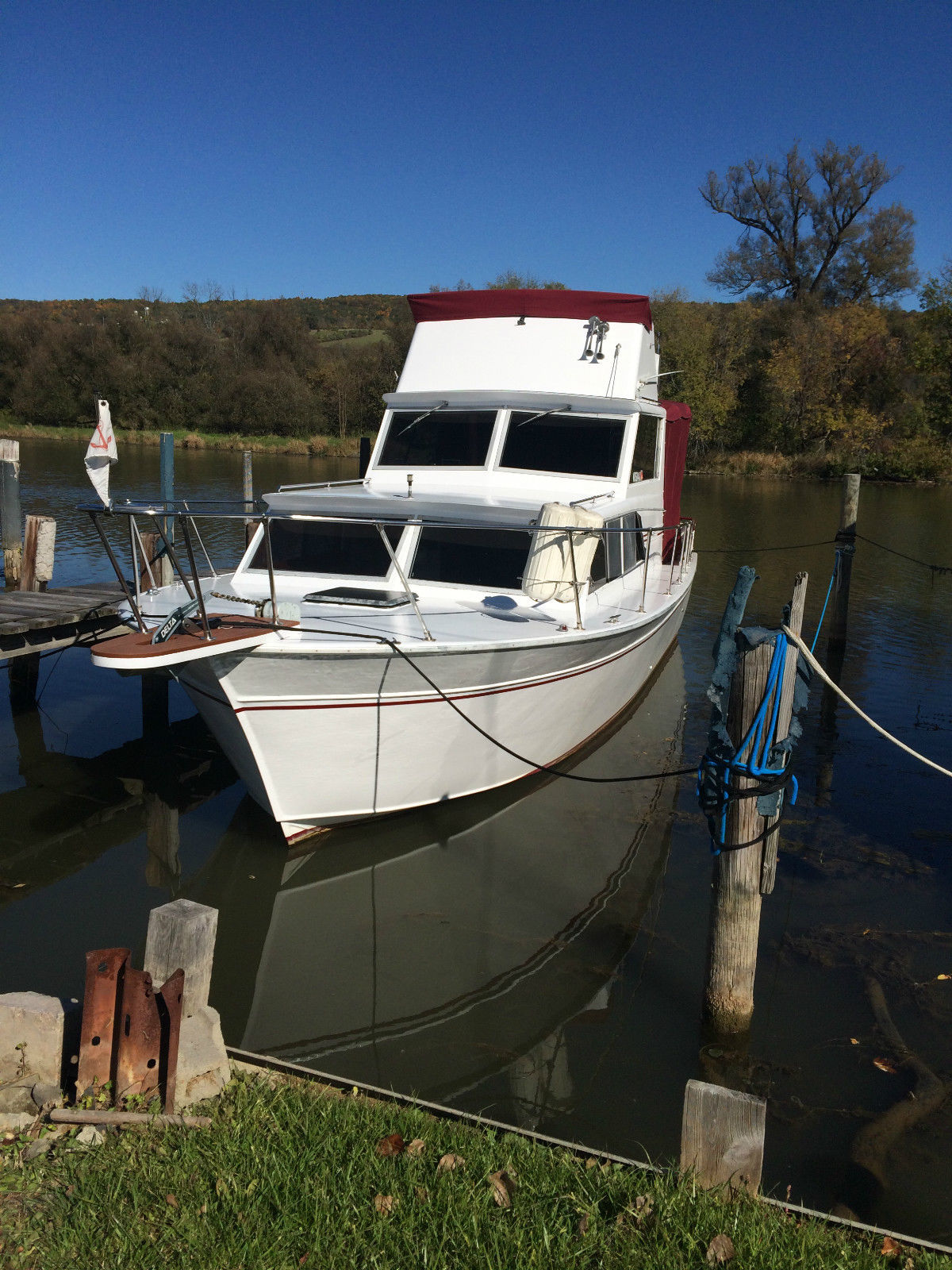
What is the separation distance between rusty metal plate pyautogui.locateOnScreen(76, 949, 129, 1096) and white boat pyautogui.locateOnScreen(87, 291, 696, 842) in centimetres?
223

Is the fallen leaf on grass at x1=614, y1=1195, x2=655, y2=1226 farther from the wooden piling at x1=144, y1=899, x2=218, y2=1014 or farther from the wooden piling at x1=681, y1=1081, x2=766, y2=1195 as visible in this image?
the wooden piling at x1=144, y1=899, x2=218, y2=1014

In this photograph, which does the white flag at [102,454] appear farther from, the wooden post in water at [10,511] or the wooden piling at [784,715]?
the wooden post in water at [10,511]

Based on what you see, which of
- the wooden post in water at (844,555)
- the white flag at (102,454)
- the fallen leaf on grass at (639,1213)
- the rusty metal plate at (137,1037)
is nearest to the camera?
the fallen leaf on grass at (639,1213)

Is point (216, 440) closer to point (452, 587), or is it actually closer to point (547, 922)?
point (452, 587)

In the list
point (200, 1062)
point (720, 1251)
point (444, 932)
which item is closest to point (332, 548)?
point (444, 932)

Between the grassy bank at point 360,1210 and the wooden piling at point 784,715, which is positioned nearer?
the grassy bank at point 360,1210

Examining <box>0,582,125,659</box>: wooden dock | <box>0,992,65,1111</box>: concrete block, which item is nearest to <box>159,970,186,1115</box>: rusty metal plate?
<box>0,992,65,1111</box>: concrete block

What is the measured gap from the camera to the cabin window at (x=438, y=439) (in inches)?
365

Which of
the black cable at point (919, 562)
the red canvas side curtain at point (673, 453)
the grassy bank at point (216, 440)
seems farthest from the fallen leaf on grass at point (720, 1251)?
the grassy bank at point (216, 440)

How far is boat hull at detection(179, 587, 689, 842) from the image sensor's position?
615cm

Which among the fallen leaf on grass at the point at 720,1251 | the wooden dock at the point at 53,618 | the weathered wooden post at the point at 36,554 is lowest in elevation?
the fallen leaf on grass at the point at 720,1251

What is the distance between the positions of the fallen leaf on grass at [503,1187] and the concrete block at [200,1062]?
1.19 m

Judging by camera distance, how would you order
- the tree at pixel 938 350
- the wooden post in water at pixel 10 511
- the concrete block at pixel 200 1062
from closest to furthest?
the concrete block at pixel 200 1062, the wooden post in water at pixel 10 511, the tree at pixel 938 350

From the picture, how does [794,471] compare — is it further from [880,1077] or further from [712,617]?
[880,1077]
